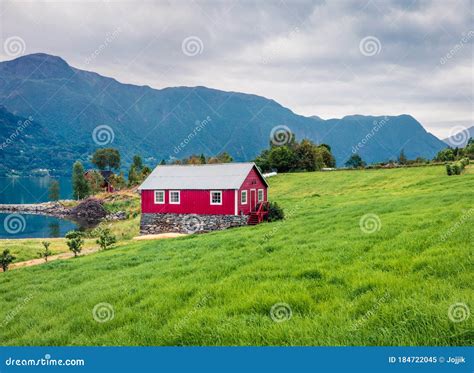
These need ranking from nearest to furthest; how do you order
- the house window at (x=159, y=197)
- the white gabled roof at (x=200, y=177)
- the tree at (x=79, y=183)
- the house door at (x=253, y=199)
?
the white gabled roof at (x=200, y=177)
the house door at (x=253, y=199)
the house window at (x=159, y=197)
the tree at (x=79, y=183)

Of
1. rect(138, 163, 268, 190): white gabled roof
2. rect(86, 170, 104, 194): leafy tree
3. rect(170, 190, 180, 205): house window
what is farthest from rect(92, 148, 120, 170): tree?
rect(170, 190, 180, 205): house window

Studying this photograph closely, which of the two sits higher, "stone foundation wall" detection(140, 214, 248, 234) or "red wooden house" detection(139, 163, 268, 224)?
"red wooden house" detection(139, 163, 268, 224)

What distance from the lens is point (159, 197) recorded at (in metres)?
39.5

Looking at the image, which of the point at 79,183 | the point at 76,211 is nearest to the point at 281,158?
the point at 76,211

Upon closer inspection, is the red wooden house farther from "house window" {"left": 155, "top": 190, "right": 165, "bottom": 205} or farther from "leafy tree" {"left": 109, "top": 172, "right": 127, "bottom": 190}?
"leafy tree" {"left": 109, "top": 172, "right": 127, "bottom": 190}

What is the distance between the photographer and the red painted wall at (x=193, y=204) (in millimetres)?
35531

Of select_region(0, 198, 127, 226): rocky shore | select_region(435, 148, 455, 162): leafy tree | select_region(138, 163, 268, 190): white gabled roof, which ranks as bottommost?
select_region(0, 198, 127, 226): rocky shore

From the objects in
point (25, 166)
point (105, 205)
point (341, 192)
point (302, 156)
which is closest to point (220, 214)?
point (341, 192)

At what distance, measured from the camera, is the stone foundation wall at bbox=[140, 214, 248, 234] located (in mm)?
35531

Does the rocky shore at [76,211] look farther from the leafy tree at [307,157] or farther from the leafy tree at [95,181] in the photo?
the leafy tree at [307,157]

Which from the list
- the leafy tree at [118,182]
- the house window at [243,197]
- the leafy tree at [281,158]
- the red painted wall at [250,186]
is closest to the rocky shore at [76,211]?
the leafy tree at [118,182]

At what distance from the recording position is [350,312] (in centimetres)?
606

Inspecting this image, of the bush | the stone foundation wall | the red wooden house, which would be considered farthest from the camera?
the red wooden house

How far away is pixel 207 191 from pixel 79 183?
2111 inches
